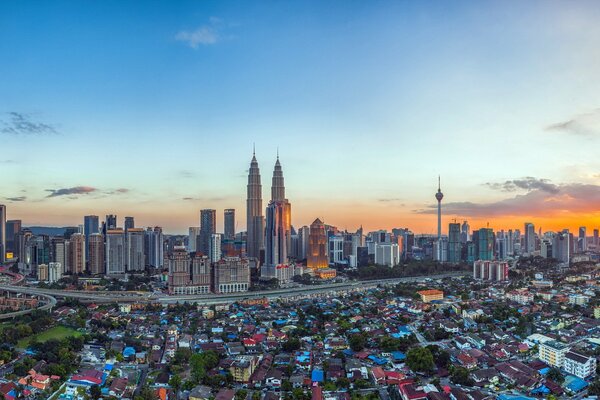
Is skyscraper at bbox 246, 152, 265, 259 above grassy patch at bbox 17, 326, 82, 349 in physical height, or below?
above

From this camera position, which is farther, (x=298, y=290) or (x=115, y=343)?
(x=298, y=290)

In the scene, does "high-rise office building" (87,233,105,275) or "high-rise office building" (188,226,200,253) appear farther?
"high-rise office building" (188,226,200,253)

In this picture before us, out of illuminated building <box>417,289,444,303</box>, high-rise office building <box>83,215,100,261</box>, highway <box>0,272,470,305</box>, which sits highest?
high-rise office building <box>83,215,100,261</box>

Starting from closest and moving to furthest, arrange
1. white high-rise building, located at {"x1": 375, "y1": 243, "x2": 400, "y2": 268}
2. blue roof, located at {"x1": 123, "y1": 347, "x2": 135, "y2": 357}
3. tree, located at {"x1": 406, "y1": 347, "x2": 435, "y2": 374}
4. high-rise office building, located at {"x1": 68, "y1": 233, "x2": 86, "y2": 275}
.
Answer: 1. tree, located at {"x1": 406, "y1": 347, "x2": 435, "y2": 374}
2. blue roof, located at {"x1": 123, "y1": 347, "x2": 135, "y2": 357}
3. high-rise office building, located at {"x1": 68, "y1": 233, "x2": 86, "y2": 275}
4. white high-rise building, located at {"x1": 375, "y1": 243, "x2": 400, "y2": 268}

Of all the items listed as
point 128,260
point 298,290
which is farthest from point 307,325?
point 128,260

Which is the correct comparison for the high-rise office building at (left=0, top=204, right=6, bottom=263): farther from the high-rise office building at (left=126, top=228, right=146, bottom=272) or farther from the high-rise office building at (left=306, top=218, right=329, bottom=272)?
the high-rise office building at (left=306, top=218, right=329, bottom=272)

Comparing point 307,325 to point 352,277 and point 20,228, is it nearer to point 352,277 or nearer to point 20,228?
point 352,277

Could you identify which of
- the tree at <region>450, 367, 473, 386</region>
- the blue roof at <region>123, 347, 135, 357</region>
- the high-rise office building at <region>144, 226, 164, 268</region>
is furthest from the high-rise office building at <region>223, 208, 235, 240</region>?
the tree at <region>450, 367, 473, 386</region>
